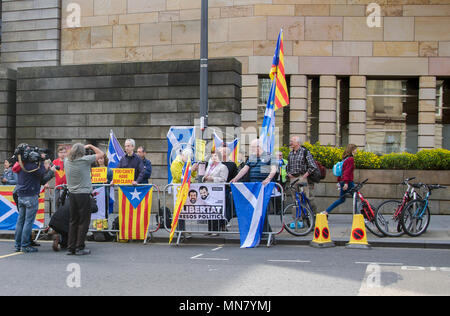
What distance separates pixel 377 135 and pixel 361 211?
9.28 m

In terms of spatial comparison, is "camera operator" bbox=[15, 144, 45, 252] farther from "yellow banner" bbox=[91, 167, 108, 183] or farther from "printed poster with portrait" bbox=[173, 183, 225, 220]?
"printed poster with portrait" bbox=[173, 183, 225, 220]

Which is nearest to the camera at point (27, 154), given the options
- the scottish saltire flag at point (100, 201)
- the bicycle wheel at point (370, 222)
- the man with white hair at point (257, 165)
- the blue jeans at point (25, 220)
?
the blue jeans at point (25, 220)

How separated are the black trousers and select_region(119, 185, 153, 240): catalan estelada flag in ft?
5.24

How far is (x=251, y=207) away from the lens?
10156mm

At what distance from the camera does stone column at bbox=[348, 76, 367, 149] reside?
1880 cm

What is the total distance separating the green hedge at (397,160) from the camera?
1470cm

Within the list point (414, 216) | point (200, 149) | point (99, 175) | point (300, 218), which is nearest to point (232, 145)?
point (200, 149)

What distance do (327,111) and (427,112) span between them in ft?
11.2

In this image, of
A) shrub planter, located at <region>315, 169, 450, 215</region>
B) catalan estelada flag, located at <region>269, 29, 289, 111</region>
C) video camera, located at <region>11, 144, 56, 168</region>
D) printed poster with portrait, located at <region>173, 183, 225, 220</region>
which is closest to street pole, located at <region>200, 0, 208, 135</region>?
catalan estelada flag, located at <region>269, 29, 289, 111</region>

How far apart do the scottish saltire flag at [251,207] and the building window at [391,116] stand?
33.4 ft

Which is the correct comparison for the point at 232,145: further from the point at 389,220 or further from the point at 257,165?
the point at 389,220

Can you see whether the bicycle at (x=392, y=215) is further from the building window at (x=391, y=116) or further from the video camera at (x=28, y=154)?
the building window at (x=391, y=116)

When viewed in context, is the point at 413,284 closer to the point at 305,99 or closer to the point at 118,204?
the point at 118,204

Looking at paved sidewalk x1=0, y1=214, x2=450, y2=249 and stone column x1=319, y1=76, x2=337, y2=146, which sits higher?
stone column x1=319, y1=76, x2=337, y2=146
